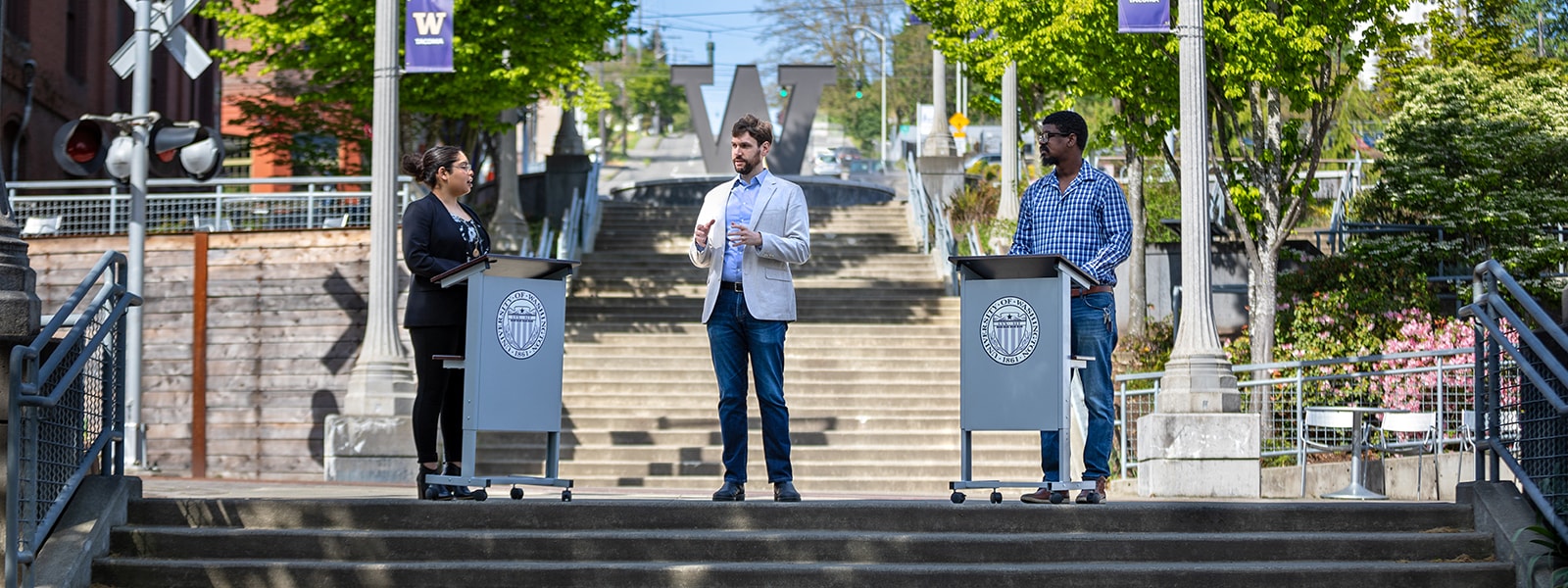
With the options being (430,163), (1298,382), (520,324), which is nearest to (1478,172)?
(1298,382)

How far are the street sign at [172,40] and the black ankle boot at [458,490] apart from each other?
8.96 meters

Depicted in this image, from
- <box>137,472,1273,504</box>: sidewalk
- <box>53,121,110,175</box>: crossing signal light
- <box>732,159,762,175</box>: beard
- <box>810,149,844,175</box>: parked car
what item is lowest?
<box>137,472,1273,504</box>: sidewalk

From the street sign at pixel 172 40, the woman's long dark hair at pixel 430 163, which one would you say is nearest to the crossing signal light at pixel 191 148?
the street sign at pixel 172 40

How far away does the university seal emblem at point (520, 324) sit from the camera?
8445mm

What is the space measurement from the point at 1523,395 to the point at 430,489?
511 cm

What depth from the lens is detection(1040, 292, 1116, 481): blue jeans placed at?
8305 millimetres

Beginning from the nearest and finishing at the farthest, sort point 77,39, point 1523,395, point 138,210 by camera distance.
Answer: point 1523,395 → point 138,210 → point 77,39

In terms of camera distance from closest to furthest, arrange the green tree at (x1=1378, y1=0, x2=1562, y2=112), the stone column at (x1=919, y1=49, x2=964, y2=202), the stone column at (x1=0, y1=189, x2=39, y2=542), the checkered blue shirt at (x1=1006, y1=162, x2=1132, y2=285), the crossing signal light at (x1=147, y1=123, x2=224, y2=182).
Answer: the stone column at (x1=0, y1=189, x2=39, y2=542), the checkered blue shirt at (x1=1006, y1=162, x2=1132, y2=285), the crossing signal light at (x1=147, y1=123, x2=224, y2=182), the green tree at (x1=1378, y1=0, x2=1562, y2=112), the stone column at (x1=919, y1=49, x2=964, y2=202)

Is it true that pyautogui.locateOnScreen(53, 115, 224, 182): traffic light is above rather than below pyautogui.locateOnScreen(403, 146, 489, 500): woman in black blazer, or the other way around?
above

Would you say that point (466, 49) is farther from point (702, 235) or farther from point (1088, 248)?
point (1088, 248)

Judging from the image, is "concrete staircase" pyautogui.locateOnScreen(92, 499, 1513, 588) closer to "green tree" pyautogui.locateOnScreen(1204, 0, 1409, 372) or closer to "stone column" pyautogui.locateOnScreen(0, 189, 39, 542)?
"stone column" pyautogui.locateOnScreen(0, 189, 39, 542)

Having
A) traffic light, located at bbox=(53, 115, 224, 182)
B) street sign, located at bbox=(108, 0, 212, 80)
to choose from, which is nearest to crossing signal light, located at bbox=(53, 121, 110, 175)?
traffic light, located at bbox=(53, 115, 224, 182)

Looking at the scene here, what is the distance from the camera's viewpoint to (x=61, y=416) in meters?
7.88

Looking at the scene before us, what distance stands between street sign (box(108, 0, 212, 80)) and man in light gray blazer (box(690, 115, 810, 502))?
952cm
